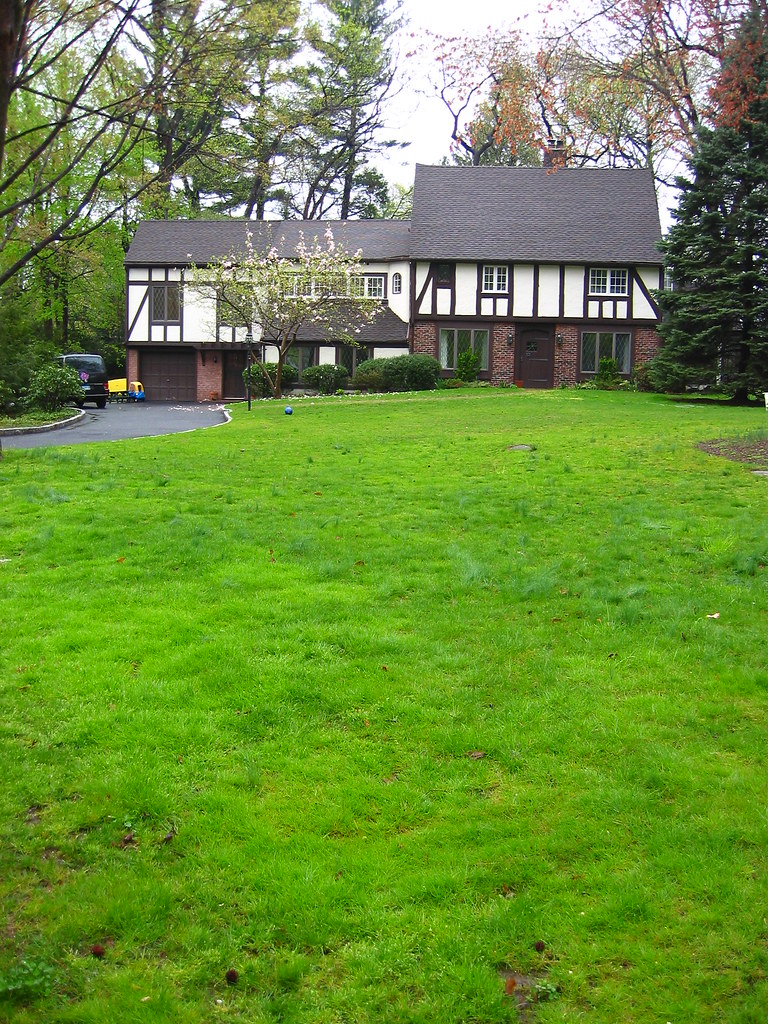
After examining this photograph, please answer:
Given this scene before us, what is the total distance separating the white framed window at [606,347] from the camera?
37719 millimetres

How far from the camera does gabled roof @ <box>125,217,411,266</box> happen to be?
131 ft

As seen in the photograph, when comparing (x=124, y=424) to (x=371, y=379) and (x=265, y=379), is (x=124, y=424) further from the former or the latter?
(x=371, y=379)

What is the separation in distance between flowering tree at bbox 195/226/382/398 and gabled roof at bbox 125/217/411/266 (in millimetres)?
1069

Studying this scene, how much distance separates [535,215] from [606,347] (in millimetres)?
6263

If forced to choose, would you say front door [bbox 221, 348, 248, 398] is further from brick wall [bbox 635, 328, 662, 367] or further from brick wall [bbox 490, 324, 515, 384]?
brick wall [bbox 635, 328, 662, 367]

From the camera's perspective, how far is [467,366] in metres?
36.5

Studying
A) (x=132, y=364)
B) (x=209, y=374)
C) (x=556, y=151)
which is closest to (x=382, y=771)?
(x=556, y=151)

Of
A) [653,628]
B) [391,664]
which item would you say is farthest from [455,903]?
[653,628]

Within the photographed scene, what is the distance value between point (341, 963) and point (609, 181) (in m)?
41.2

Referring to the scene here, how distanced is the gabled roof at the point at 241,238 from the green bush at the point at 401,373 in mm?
5987

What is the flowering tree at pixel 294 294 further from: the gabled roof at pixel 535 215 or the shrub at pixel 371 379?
the gabled roof at pixel 535 215

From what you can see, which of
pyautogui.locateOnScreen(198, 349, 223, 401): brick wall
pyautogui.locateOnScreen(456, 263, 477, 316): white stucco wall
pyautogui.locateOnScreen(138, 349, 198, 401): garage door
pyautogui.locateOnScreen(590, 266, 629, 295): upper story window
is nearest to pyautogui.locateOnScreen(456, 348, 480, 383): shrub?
pyautogui.locateOnScreen(456, 263, 477, 316): white stucco wall

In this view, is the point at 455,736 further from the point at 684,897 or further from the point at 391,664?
the point at 684,897

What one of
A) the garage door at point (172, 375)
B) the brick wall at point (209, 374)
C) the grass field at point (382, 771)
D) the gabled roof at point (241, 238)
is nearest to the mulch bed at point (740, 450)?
the grass field at point (382, 771)
